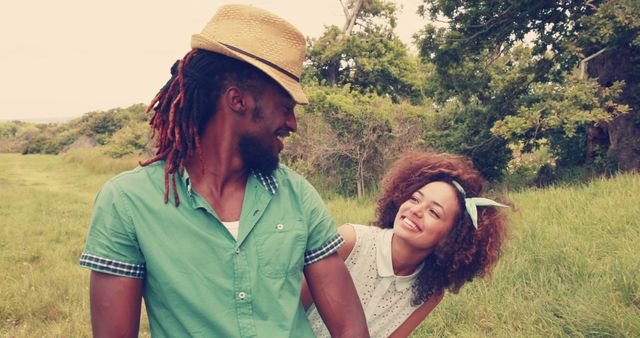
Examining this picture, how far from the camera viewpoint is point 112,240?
1.37 m

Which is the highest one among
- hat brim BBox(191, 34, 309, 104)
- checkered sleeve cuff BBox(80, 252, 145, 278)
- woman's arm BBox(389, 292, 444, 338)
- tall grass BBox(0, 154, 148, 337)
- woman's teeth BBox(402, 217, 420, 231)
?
hat brim BBox(191, 34, 309, 104)

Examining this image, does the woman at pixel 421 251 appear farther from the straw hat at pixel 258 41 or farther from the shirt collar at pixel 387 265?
the straw hat at pixel 258 41

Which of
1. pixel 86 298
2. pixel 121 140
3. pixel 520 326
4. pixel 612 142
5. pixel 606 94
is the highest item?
pixel 606 94

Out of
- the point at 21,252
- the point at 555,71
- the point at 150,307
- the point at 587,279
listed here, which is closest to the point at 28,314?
the point at 21,252

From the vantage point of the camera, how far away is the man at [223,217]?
141 cm

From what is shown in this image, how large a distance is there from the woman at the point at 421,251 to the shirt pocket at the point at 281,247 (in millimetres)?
809

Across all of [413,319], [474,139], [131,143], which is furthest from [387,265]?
[131,143]

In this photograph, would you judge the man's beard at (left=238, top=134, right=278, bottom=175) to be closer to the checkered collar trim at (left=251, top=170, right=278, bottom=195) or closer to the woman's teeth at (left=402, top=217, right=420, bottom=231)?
the checkered collar trim at (left=251, top=170, right=278, bottom=195)

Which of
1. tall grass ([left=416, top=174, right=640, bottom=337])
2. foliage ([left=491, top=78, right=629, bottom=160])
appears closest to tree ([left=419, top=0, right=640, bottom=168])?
foliage ([left=491, top=78, right=629, bottom=160])

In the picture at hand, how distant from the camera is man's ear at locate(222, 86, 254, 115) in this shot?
1.53m

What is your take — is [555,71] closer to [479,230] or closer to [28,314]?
[479,230]

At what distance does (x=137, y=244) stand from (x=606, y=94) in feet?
22.7

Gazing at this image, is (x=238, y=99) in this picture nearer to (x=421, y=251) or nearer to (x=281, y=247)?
(x=281, y=247)

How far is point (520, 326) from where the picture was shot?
326cm
